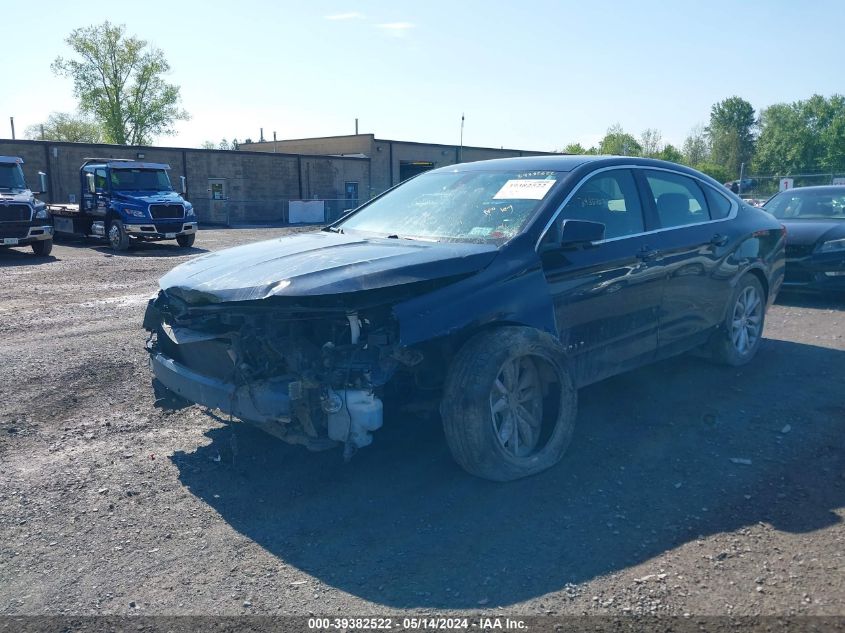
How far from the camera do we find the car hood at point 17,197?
55.2ft

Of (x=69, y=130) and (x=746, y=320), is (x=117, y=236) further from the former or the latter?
(x=69, y=130)

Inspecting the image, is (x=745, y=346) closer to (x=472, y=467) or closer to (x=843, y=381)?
(x=843, y=381)

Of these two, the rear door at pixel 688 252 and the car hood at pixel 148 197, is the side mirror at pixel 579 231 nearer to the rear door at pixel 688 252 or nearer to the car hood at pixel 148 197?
the rear door at pixel 688 252

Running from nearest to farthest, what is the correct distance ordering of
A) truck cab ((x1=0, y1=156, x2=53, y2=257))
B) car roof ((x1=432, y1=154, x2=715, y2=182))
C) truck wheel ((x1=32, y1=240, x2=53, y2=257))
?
car roof ((x1=432, y1=154, x2=715, y2=182)), truck cab ((x1=0, y1=156, x2=53, y2=257)), truck wheel ((x1=32, y1=240, x2=53, y2=257))

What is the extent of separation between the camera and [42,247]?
17672 millimetres

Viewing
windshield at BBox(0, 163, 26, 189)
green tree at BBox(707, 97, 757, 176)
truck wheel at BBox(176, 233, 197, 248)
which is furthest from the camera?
green tree at BBox(707, 97, 757, 176)

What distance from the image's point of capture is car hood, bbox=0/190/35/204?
16.8 m

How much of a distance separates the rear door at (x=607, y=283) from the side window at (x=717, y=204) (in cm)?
122

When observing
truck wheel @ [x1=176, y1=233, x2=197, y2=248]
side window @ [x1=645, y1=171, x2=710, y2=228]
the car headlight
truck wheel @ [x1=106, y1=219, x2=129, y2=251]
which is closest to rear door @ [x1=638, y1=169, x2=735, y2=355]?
side window @ [x1=645, y1=171, x2=710, y2=228]

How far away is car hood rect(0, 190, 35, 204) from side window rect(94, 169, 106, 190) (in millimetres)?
2674

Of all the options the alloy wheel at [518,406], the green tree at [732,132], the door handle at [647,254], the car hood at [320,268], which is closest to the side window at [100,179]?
the car hood at [320,268]

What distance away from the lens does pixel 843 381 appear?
6.05 m

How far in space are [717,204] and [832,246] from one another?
4.18 metres

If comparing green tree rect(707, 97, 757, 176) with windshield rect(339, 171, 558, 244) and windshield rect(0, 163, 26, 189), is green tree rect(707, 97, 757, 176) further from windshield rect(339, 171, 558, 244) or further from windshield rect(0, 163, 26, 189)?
windshield rect(339, 171, 558, 244)
